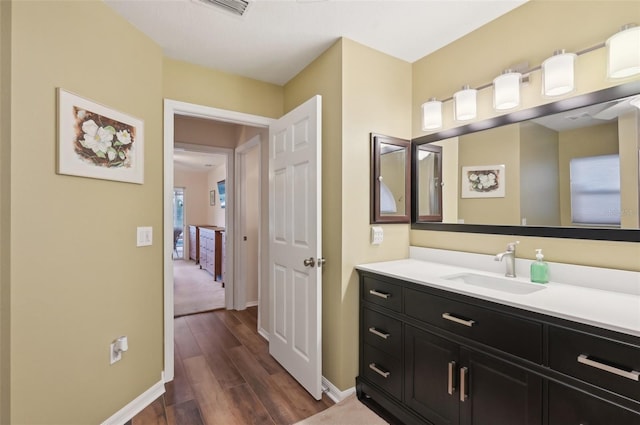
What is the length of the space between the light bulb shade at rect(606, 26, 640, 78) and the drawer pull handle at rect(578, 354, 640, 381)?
124 cm

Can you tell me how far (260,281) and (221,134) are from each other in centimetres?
192

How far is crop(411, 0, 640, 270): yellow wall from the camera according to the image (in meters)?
1.44

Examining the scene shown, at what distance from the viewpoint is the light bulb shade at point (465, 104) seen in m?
1.95

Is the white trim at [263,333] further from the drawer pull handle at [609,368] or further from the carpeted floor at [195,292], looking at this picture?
the drawer pull handle at [609,368]

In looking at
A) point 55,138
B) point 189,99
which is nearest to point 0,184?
point 55,138

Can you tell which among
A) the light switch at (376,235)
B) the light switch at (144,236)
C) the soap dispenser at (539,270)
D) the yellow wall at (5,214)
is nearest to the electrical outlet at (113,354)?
the yellow wall at (5,214)

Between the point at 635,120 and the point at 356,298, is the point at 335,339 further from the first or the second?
the point at 635,120

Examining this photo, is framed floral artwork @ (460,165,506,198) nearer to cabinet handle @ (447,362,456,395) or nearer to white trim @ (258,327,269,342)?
cabinet handle @ (447,362,456,395)

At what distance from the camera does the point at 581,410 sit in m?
1.05

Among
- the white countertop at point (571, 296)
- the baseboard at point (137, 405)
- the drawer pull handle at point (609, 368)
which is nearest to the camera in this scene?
the drawer pull handle at point (609, 368)

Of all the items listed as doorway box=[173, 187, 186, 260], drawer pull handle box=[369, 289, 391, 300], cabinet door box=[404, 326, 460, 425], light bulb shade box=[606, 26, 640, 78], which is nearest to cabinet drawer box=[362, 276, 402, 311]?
drawer pull handle box=[369, 289, 391, 300]

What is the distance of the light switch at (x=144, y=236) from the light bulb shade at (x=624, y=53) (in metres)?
2.72

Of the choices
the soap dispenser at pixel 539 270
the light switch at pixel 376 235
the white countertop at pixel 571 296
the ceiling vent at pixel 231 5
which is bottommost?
the white countertop at pixel 571 296

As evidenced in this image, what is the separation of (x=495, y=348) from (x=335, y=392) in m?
1.18
